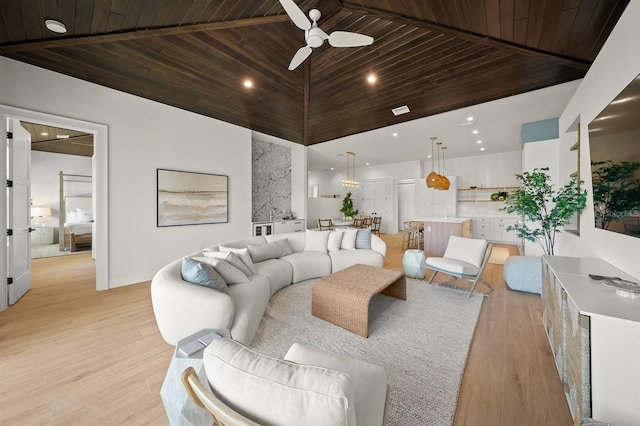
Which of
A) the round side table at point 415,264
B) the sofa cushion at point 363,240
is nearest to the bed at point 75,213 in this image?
the sofa cushion at point 363,240

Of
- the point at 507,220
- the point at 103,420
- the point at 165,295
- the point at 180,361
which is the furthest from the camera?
the point at 507,220

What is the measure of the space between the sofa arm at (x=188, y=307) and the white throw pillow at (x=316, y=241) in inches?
94.2

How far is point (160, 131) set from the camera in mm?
4398

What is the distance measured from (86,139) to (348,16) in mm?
6542

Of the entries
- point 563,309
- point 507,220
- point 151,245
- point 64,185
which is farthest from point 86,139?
point 507,220

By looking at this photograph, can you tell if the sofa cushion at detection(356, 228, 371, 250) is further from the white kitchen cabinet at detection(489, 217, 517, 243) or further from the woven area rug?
the white kitchen cabinet at detection(489, 217, 517, 243)

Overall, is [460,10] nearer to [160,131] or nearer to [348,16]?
[348,16]

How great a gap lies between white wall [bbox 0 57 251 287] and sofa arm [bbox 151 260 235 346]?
8.41 ft

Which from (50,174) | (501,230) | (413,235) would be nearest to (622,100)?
(413,235)

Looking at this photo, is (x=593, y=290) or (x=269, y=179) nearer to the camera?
(x=593, y=290)

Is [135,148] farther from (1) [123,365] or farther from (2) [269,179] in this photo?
(1) [123,365]

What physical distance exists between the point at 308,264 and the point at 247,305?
5.50 ft

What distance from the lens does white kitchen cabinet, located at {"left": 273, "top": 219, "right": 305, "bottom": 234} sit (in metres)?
6.58

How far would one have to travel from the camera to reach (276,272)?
11.1 feet
